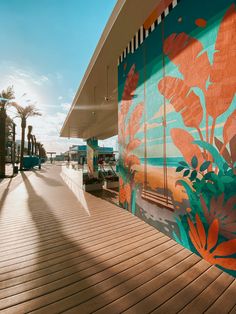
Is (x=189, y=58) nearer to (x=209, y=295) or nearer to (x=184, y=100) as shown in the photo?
(x=184, y=100)

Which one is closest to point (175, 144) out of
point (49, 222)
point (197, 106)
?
point (197, 106)

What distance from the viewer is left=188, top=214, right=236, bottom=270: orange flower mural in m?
2.08

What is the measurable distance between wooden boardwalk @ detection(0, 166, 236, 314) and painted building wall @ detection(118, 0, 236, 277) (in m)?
0.43

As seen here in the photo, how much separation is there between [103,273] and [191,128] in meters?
2.54

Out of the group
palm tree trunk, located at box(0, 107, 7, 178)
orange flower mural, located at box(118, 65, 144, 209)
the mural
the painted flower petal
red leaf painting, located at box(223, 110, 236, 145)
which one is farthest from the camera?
the mural

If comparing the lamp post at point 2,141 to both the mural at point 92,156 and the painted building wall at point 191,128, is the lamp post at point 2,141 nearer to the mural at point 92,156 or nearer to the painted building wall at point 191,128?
the mural at point 92,156

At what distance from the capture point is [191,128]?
8.54 ft

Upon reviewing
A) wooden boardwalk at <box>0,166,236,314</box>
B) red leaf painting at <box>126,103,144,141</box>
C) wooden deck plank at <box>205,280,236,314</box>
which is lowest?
wooden deck plank at <box>205,280,236,314</box>

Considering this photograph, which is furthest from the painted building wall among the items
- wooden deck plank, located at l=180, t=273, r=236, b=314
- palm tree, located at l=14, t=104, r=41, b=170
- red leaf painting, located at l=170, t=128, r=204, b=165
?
palm tree, located at l=14, t=104, r=41, b=170

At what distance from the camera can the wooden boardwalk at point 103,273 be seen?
1626 mm

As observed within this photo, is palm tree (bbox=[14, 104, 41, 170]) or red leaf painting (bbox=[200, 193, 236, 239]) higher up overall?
palm tree (bbox=[14, 104, 41, 170])

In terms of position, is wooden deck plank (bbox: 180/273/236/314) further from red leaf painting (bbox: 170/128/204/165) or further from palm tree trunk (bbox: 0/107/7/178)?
palm tree trunk (bbox: 0/107/7/178)

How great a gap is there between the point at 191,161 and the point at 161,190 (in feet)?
3.18

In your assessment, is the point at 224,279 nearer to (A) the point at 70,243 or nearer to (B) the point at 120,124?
(A) the point at 70,243
